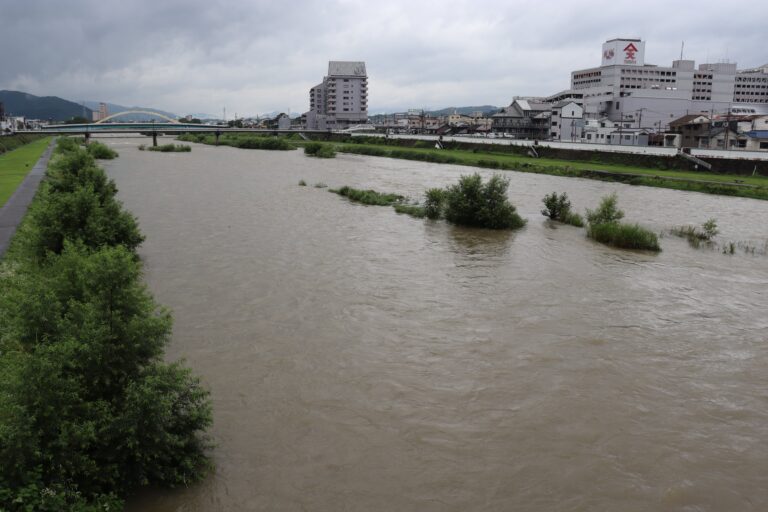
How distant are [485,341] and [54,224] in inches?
307

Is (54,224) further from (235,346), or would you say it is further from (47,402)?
(47,402)

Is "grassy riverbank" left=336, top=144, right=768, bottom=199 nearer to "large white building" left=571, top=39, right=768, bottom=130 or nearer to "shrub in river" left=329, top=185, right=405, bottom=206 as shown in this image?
"shrub in river" left=329, top=185, right=405, bottom=206

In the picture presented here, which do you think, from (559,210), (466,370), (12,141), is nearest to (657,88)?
(559,210)

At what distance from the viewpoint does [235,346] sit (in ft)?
29.5

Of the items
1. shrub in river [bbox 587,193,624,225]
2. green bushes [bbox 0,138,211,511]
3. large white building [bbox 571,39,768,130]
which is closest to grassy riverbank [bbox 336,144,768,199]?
shrub in river [bbox 587,193,624,225]

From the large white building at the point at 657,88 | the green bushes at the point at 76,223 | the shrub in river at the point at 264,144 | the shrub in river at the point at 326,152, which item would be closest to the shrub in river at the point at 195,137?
the shrub in river at the point at 264,144

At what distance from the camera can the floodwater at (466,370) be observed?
19.5 ft

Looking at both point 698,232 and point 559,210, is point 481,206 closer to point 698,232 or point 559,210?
point 559,210

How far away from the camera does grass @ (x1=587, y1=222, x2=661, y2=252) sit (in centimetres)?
1739

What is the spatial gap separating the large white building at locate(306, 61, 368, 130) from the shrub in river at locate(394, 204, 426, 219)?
87.3 metres

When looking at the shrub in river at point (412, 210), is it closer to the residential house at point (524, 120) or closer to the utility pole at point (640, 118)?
the residential house at point (524, 120)

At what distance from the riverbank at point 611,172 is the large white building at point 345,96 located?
55.3 meters

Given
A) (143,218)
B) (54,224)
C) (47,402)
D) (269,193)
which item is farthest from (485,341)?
(269,193)

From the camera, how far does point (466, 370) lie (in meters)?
8.47
